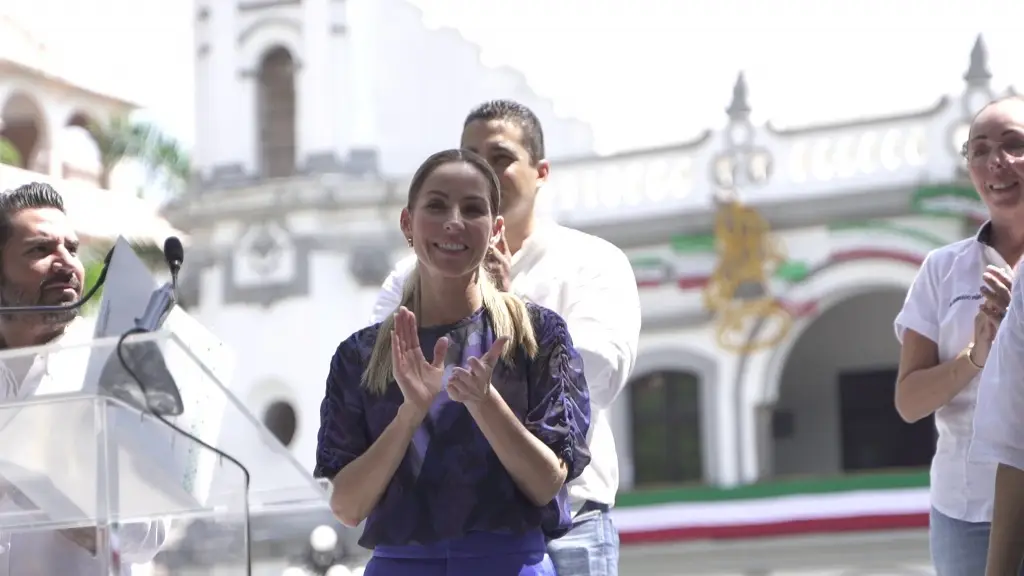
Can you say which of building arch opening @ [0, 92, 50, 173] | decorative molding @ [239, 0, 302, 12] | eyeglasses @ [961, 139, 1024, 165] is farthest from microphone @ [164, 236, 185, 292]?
building arch opening @ [0, 92, 50, 173]

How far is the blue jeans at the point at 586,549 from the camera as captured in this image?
3.22 meters

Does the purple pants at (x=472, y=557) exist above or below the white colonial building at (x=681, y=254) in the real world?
below

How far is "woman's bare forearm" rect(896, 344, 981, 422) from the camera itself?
341cm

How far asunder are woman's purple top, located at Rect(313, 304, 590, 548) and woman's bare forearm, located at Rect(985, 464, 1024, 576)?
2.06ft

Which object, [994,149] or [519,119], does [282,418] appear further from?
[994,149]

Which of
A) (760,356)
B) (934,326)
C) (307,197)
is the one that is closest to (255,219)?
(307,197)

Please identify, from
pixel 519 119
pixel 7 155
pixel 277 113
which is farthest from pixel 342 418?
pixel 7 155

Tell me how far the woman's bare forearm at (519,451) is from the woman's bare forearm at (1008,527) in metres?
0.64

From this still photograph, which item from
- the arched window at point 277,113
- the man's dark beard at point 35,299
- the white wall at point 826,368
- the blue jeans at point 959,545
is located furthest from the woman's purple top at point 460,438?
the arched window at point 277,113

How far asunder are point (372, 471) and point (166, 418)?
0.31m

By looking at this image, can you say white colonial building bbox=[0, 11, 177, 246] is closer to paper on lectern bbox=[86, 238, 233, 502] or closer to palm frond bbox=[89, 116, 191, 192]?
palm frond bbox=[89, 116, 191, 192]

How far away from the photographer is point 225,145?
691 inches

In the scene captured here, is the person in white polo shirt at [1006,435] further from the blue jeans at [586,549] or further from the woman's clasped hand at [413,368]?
the blue jeans at [586,549]

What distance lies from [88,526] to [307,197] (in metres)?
14.6
